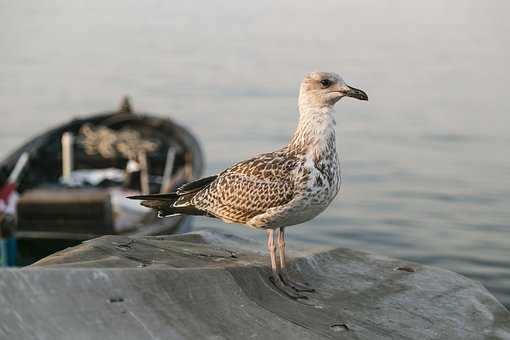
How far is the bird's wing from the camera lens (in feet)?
19.2

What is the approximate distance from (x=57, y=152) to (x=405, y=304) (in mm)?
17505

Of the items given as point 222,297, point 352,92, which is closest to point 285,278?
point 222,297

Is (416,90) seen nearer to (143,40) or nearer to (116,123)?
(116,123)

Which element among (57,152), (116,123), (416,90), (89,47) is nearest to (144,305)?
(57,152)

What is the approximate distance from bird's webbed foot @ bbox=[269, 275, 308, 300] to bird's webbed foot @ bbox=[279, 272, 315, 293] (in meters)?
0.02

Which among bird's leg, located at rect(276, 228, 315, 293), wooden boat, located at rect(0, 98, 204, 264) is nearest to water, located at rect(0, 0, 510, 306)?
wooden boat, located at rect(0, 98, 204, 264)

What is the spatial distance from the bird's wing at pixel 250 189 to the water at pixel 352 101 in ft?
32.3

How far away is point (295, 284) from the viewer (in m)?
5.05

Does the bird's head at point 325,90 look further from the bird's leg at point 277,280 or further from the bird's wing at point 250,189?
the bird's leg at point 277,280

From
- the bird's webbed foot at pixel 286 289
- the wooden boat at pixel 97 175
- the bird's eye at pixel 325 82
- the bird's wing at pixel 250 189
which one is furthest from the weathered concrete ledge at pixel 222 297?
the wooden boat at pixel 97 175

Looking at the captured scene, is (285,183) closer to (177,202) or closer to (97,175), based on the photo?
(177,202)

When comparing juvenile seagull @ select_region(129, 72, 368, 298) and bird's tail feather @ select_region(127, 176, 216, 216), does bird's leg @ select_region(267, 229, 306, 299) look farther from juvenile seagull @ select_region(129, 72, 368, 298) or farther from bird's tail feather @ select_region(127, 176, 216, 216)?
bird's tail feather @ select_region(127, 176, 216, 216)

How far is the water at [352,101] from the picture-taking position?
2001 cm

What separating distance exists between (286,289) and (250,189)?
1.36 meters
